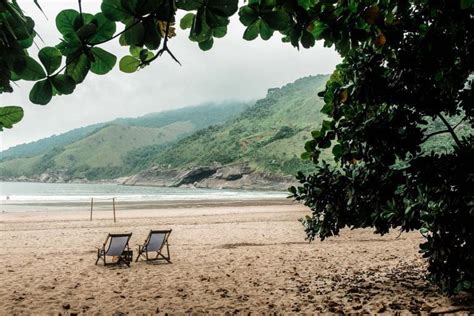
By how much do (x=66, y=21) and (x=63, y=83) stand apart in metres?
0.23

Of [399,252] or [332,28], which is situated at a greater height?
[332,28]

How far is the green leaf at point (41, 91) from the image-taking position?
1.44m

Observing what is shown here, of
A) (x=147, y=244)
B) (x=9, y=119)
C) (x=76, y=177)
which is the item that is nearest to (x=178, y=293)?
(x=147, y=244)

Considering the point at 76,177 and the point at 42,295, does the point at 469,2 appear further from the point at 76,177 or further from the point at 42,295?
the point at 76,177

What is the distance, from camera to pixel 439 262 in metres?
4.20

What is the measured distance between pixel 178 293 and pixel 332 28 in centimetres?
559

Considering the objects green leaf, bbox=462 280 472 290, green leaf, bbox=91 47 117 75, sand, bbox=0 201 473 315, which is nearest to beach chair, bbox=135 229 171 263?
sand, bbox=0 201 473 315

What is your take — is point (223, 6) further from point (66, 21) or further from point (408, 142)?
point (408, 142)

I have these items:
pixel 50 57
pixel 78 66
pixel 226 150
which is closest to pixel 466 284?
pixel 78 66

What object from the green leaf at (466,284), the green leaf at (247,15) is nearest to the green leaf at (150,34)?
the green leaf at (247,15)

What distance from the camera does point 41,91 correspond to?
1452mm

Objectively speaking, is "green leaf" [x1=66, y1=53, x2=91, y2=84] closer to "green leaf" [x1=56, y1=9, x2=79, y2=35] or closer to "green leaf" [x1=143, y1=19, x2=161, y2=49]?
"green leaf" [x1=56, y1=9, x2=79, y2=35]

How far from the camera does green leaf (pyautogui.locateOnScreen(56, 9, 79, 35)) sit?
1389 millimetres

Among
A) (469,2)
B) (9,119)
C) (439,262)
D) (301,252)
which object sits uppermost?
(469,2)
